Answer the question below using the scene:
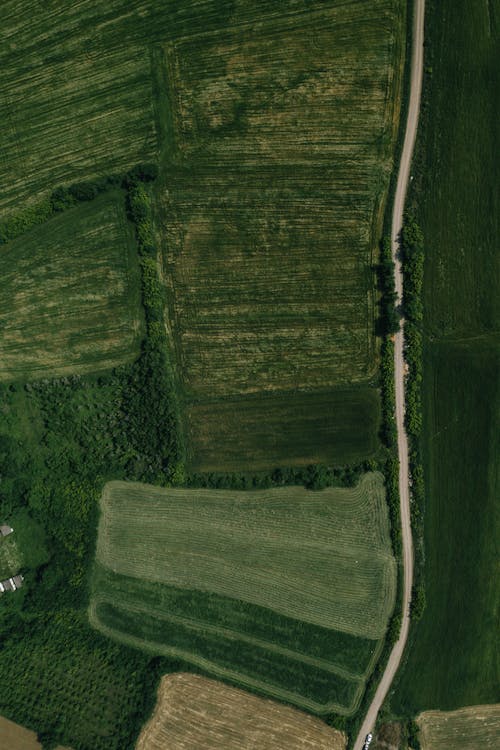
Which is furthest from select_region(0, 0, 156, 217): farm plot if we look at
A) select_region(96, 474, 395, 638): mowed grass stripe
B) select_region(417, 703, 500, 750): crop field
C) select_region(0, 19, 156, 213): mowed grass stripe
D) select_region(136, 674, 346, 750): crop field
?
select_region(417, 703, 500, 750): crop field

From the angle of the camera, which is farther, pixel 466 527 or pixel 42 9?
pixel 466 527

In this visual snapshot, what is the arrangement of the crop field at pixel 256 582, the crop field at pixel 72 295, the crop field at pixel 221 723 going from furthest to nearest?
1. the crop field at pixel 256 582
2. the crop field at pixel 221 723
3. the crop field at pixel 72 295

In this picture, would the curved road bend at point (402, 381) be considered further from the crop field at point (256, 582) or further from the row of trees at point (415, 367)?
the crop field at point (256, 582)

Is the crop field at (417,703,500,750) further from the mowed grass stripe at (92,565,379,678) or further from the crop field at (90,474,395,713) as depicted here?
the mowed grass stripe at (92,565,379,678)

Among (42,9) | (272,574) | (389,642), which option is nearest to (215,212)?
(42,9)

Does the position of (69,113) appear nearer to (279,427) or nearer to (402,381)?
(279,427)

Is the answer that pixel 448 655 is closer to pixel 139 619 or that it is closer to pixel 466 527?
pixel 466 527

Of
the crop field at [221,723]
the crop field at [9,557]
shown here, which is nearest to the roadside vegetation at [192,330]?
the crop field at [9,557]
